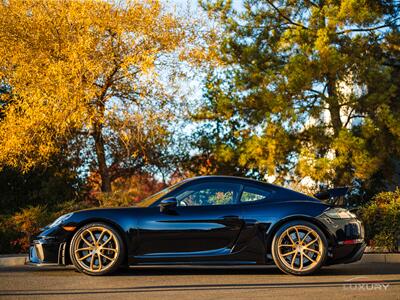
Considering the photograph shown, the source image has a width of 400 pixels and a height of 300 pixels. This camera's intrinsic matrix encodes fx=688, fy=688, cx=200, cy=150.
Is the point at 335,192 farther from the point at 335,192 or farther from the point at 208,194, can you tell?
the point at 208,194

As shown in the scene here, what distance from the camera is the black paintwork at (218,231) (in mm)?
9219

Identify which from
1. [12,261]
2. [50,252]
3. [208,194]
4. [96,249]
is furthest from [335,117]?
[50,252]

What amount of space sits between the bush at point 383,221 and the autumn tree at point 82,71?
884cm

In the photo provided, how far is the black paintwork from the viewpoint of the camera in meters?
9.22

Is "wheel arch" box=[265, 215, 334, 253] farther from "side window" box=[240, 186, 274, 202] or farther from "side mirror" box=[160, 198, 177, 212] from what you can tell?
"side mirror" box=[160, 198, 177, 212]

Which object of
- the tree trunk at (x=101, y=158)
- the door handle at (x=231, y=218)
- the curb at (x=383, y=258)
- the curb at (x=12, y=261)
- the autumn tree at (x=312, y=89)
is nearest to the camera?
the door handle at (x=231, y=218)

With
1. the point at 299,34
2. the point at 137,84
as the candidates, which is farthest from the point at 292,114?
the point at 137,84

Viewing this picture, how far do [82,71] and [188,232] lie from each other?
11.8 meters

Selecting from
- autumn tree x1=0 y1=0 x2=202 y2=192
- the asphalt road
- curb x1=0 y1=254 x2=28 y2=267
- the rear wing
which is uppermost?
autumn tree x1=0 y1=0 x2=202 y2=192

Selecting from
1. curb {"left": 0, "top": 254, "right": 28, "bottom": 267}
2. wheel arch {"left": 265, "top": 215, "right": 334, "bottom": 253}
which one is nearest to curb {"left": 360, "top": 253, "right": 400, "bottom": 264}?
wheel arch {"left": 265, "top": 215, "right": 334, "bottom": 253}

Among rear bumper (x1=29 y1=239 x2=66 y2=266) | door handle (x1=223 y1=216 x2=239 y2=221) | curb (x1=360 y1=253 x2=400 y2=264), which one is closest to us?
door handle (x1=223 y1=216 x2=239 y2=221)

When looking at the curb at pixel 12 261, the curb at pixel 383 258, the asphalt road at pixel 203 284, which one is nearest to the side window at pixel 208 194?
the asphalt road at pixel 203 284

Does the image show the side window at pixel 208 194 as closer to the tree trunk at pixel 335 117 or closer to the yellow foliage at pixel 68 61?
the tree trunk at pixel 335 117

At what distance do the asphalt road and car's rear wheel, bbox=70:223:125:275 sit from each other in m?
0.16
